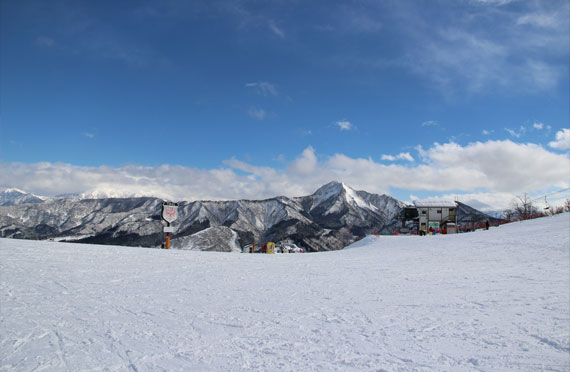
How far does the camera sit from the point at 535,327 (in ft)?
22.9

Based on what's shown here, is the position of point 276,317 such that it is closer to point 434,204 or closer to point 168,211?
point 168,211

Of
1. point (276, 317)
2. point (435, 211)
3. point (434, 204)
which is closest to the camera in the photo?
point (276, 317)

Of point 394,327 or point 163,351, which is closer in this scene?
point 163,351

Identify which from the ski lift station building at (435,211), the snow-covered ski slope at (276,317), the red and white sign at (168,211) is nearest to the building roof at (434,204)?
the ski lift station building at (435,211)

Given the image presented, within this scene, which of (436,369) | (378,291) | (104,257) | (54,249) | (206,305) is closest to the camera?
(436,369)

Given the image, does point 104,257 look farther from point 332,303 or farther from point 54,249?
point 332,303

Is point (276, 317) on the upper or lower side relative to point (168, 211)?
lower

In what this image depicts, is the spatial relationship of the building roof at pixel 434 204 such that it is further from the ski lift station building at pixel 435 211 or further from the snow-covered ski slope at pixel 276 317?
the snow-covered ski slope at pixel 276 317

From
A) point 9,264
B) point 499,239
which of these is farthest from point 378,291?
point 499,239

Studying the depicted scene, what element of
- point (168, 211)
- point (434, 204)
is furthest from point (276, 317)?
point (434, 204)

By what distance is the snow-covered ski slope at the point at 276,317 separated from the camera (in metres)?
5.39

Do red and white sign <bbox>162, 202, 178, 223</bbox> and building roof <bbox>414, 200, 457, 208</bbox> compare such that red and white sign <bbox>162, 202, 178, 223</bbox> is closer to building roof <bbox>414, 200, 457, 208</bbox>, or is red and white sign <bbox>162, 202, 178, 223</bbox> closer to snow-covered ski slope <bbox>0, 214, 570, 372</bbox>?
snow-covered ski slope <bbox>0, 214, 570, 372</bbox>

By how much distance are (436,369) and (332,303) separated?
3.73 meters

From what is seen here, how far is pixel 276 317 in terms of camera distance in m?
7.40
